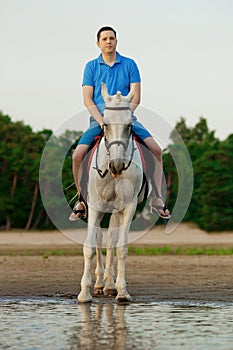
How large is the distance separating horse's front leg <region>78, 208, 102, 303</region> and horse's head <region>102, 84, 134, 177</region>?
1137 millimetres

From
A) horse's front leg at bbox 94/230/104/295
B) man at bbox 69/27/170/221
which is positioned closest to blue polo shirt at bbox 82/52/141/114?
man at bbox 69/27/170/221

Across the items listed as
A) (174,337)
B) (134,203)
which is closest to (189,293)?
(134,203)

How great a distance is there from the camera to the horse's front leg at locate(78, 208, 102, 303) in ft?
41.3

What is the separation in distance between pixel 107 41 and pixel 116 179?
7.00 feet

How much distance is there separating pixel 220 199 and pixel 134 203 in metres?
50.1

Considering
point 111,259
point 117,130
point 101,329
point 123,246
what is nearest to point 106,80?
point 117,130

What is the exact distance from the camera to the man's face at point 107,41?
13.3m

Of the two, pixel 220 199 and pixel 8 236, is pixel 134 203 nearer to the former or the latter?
pixel 8 236

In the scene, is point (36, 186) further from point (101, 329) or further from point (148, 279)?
point (101, 329)

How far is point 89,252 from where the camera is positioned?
13.1 meters

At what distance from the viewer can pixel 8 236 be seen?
55.2 meters

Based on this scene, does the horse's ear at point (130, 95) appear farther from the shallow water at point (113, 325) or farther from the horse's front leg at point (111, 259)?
the shallow water at point (113, 325)

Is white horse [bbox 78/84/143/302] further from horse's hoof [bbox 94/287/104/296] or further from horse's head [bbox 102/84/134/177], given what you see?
horse's hoof [bbox 94/287/104/296]

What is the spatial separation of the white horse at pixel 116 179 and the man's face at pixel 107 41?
4.37 ft
